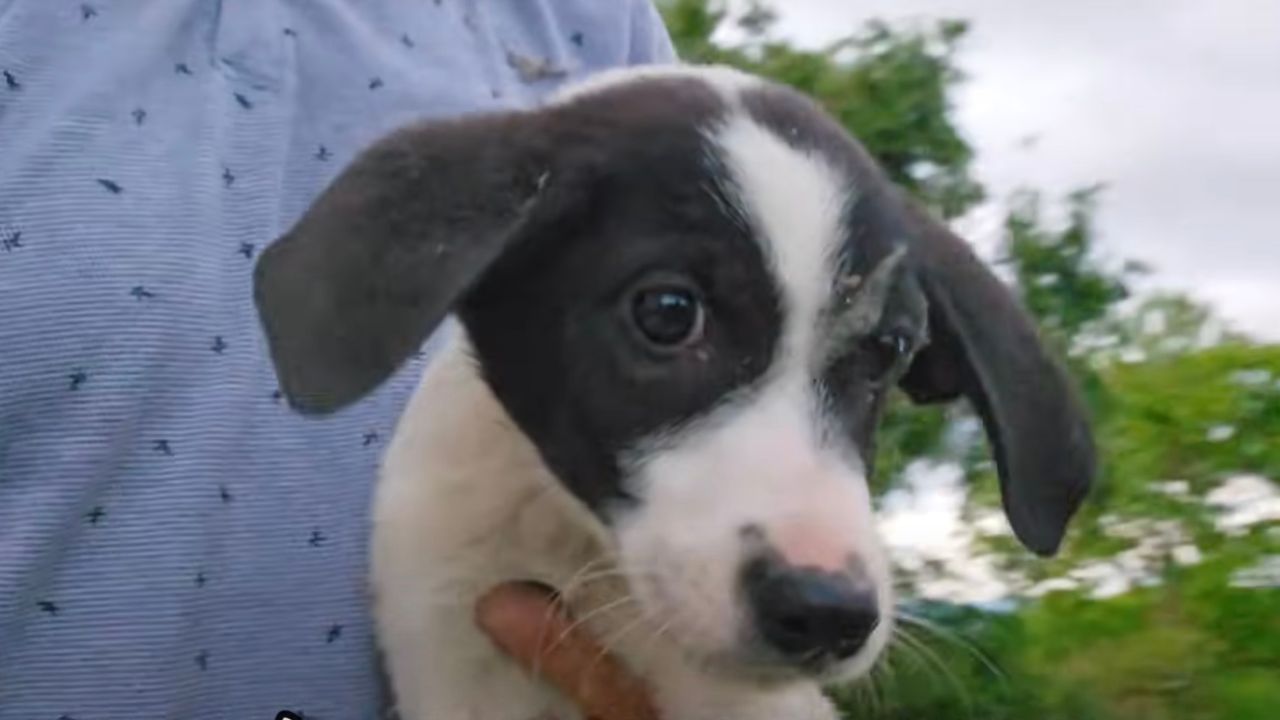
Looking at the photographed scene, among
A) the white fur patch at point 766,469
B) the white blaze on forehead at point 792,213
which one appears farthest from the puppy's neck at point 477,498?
the white blaze on forehead at point 792,213

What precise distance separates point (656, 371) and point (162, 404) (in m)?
0.46

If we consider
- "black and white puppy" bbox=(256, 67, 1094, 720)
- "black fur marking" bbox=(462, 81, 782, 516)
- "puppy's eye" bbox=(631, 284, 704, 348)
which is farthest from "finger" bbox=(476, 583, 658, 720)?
"puppy's eye" bbox=(631, 284, 704, 348)

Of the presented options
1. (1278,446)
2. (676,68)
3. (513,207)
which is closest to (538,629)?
(513,207)

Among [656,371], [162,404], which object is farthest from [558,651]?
[162,404]

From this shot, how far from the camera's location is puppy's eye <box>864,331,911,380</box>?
2.08 metres

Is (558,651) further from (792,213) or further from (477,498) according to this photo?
(792,213)

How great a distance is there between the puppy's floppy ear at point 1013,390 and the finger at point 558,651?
0.36 metres

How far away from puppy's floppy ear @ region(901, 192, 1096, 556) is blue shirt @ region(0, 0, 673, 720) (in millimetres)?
482

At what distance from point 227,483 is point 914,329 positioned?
0.59 metres

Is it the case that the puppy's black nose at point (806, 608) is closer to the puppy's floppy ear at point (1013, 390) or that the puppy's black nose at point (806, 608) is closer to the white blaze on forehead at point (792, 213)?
the white blaze on forehead at point (792, 213)

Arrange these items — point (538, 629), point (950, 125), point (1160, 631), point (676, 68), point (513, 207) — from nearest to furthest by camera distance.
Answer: point (513, 207), point (538, 629), point (676, 68), point (1160, 631), point (950, 125)

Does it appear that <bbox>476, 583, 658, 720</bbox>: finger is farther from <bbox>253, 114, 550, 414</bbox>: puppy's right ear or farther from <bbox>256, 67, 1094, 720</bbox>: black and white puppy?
<bbox>253, 114, 550, 414</bbox>: puppy's right ear

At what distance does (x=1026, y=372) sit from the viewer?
2.20m

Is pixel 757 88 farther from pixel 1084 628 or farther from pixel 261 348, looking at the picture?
pixel 1084 628
